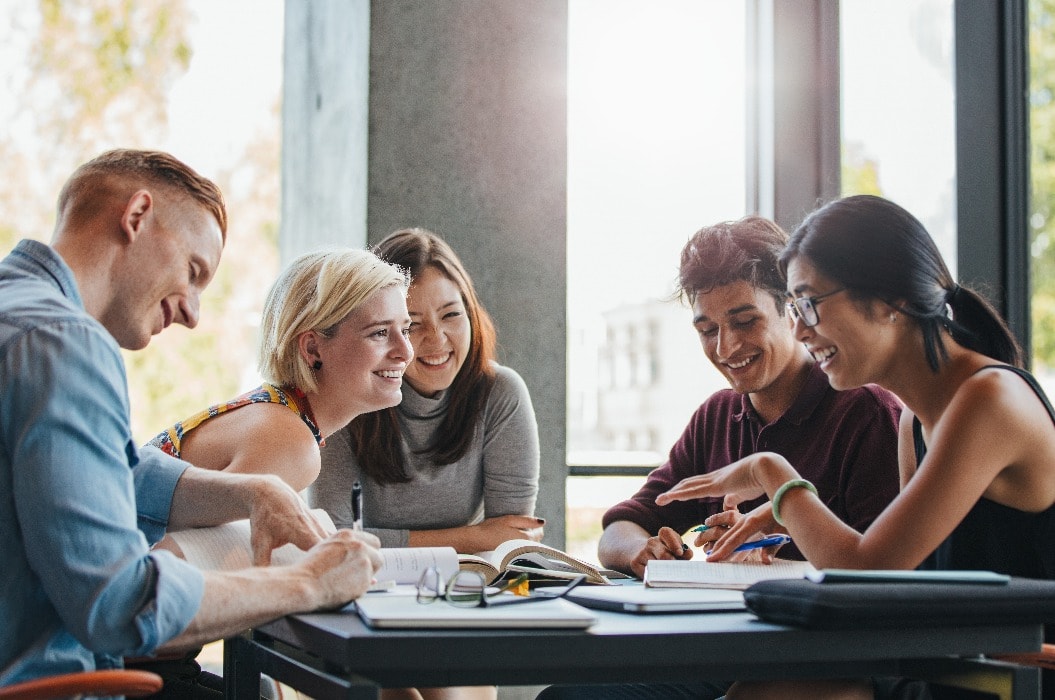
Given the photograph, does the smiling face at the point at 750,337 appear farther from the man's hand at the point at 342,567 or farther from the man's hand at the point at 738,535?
the man's hand at the point at 342,567

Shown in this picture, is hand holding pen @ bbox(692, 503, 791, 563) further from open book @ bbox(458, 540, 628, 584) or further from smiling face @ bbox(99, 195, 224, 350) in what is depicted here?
smiling face @ bbox(99, 195, 224, 350)

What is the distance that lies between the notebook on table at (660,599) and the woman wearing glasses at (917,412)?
200mm

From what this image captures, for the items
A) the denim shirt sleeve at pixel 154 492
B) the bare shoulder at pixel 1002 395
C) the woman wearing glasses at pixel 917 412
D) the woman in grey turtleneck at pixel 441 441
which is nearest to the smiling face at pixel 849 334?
the woman wearing glasses at pixel 917 412

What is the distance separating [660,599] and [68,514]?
2.51 feet

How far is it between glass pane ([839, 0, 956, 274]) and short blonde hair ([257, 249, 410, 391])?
2198mm

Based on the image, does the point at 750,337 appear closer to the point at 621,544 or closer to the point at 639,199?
the point at 621,544

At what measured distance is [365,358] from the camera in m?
2.53

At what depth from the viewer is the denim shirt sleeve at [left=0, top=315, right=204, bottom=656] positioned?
1.29 m

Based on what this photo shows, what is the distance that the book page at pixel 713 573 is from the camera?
1705 millimetres

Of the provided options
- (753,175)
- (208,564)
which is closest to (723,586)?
(208,564)

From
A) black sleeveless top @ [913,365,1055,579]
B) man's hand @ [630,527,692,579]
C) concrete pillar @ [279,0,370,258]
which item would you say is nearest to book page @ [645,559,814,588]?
black sleeveless top @ [913,365,1055,579]

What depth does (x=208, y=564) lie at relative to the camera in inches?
68.6

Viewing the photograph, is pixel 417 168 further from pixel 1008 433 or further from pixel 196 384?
pixel 1008 433

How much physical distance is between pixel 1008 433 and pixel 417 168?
2.28 m
